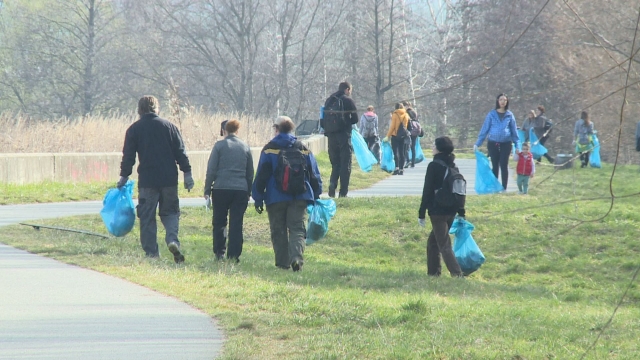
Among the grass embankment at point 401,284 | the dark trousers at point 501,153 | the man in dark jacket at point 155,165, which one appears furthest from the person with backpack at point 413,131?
the man in dark jacket at point 155,165

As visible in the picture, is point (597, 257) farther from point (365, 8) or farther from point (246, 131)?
point (365, 8)

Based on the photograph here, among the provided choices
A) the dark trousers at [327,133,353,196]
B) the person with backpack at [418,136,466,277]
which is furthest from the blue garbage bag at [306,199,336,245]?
the dark trousers at [327,133,353,196]

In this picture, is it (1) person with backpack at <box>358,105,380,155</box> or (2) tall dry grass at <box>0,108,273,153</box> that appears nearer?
(2) tall dry grass at <box>0,108,273,153</box>

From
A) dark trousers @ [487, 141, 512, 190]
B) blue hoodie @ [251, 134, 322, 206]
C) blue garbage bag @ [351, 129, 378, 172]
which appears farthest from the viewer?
blue garbage bag @ [351, 129, 378, 172]

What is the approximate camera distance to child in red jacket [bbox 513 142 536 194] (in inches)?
664

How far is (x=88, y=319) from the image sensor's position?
7.18 metres

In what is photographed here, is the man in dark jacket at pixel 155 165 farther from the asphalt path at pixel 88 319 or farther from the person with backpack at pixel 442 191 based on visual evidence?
the person with backpack at pixel 442 191

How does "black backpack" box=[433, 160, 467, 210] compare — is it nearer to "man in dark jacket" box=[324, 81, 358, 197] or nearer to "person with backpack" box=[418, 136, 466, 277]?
"person with backpack" box=[418, 136, 466, 277]

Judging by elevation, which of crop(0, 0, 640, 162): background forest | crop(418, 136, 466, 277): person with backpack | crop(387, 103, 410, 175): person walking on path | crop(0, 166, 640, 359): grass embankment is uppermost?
crop(0, 0, 640, 162): background forest

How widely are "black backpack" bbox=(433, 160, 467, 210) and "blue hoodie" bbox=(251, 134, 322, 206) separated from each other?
1.33 m

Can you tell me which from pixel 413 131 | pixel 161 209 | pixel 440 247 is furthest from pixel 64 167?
pixel 440 247

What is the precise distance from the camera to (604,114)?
30.9 metres

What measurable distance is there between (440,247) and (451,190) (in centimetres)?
73

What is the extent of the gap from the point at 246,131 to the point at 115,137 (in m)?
5.47
